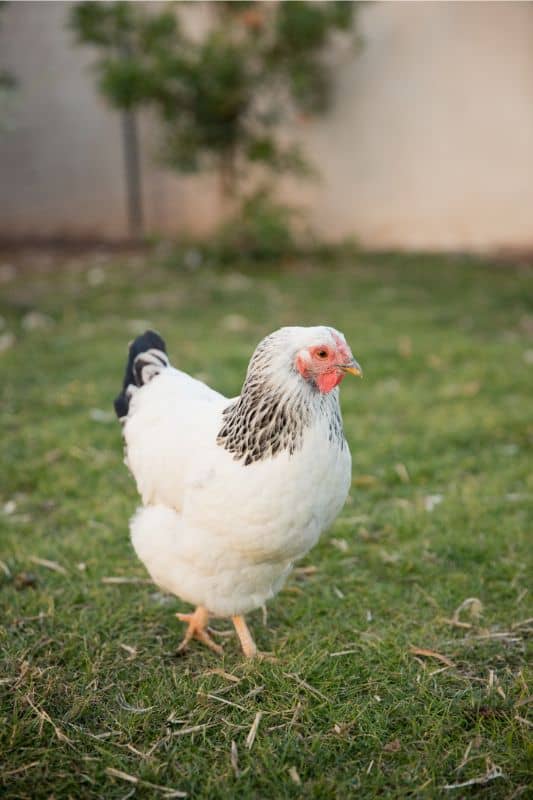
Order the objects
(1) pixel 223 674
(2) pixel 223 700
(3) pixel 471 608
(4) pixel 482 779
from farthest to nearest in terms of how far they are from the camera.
A: (3) pixel 471 608, (1) pixel 223 674, (2) pixel 223 700, (4) pixel 482 779

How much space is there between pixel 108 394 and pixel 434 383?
85.7 inches

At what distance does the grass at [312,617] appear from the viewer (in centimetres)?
216

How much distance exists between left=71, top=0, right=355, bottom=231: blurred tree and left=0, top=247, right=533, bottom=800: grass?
3.64 metres

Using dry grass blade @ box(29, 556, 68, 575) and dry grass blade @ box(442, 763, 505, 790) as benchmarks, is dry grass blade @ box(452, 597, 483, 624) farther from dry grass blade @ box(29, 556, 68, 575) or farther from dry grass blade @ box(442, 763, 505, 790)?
dry grass blade @ box(29, 556, 68, 575)

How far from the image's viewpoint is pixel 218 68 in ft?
25.8

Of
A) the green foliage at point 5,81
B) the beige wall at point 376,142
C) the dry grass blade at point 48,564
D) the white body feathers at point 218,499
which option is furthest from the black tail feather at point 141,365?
the beige wall at point 376,142

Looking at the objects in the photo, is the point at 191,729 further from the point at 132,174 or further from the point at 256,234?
the point at 132,174

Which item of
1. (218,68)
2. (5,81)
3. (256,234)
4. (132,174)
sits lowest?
(256,234)

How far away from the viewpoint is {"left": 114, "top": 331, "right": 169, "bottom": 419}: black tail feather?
9.89ft

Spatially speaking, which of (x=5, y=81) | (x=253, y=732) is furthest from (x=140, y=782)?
(x=5, y=81)

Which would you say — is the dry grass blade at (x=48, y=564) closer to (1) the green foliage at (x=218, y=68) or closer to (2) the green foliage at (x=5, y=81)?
Answer: (2) the green foliage at (x=5, y=81)

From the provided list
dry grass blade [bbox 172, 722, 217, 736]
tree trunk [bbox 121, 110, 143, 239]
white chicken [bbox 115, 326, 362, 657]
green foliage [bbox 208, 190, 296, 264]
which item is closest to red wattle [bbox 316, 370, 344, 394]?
white chicken [bbox 115, 326, 362, 657]

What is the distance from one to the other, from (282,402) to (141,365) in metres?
0.93

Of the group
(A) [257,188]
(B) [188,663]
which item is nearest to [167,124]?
(A) [257,188]
